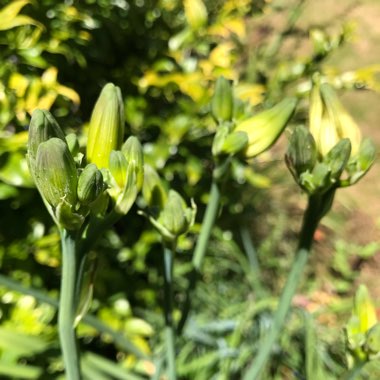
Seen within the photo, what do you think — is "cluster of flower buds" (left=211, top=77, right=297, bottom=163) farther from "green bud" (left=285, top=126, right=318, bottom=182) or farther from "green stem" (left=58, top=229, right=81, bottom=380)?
"green stem" (left=58, top=229, right=81, bottom=380)

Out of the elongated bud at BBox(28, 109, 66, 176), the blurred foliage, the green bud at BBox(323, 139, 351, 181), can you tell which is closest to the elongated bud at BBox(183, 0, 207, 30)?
the blurred foliage

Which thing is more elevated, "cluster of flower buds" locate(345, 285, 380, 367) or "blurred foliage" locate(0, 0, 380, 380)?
"cluster of flower buds" locate(345, 285, 380, 367)

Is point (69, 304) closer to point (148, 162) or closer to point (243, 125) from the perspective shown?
point (243, 125)


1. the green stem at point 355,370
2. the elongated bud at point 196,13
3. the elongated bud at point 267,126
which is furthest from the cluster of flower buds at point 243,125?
the elongated bud at point 196,13

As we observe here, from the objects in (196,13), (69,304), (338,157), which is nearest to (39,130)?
(69,304)

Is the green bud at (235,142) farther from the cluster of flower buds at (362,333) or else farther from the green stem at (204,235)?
the cluster of flower buds at (362,333)

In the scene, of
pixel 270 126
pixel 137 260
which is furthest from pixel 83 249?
pixel 137 260
